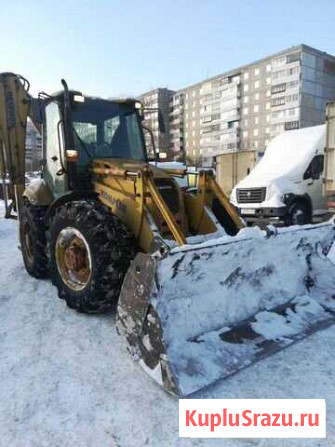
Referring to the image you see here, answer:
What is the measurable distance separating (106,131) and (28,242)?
7.35 feet

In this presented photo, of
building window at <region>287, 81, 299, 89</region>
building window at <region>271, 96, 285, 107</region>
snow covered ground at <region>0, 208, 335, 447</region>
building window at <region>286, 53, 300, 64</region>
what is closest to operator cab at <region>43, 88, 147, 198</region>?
snow covered ground at <region>0, 208, 335, 447</region>

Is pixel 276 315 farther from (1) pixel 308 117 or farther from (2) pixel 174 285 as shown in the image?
(1) pixel 308 117

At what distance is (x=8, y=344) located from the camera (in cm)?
340

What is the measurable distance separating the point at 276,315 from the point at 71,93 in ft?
11.2

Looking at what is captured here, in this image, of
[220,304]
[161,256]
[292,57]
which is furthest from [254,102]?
[161,256]

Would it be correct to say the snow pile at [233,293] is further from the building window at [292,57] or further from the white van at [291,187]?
the building window at [292,57]

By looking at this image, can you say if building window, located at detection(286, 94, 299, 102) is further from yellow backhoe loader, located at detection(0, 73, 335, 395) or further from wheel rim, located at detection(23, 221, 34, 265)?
wheel rim, located at detection(23, 221, 34, 265)

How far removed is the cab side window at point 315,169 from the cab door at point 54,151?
7210 millimetres

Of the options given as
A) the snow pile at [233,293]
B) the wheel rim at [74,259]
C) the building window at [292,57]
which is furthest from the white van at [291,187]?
the building window at [292,57]


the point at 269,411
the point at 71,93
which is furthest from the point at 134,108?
the point at 269,411

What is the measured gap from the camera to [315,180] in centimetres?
979

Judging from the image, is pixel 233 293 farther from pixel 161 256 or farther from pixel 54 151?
pixel 54 151

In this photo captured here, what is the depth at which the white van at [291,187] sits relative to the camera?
369 inches

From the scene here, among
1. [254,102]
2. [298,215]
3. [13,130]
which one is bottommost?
[298,215]
